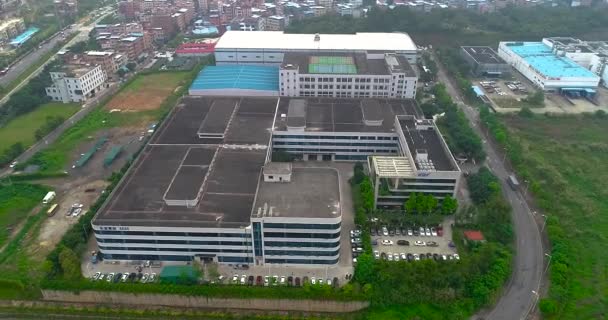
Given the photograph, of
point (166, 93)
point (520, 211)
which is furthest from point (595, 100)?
point (166, 93)

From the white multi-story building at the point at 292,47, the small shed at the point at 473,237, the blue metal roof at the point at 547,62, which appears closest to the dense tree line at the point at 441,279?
the small shed at the point at 473,237

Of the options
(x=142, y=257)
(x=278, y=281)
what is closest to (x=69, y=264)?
(x=142, y=257)

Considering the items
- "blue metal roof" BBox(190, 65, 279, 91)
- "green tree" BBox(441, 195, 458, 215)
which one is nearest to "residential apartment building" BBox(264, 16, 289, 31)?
"blue metal roof" BBox(190, 65, 279, 91)

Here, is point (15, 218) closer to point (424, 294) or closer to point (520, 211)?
point (424, 294)

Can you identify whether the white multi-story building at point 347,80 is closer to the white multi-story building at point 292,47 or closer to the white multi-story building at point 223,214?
the white multi-story building at point 292,47

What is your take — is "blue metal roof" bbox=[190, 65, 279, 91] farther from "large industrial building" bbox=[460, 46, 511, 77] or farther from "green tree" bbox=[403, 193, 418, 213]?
"large industrial building" bbox=[460, 46, 511, 77]

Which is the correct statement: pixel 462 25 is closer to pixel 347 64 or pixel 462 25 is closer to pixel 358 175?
pixel 347 64
